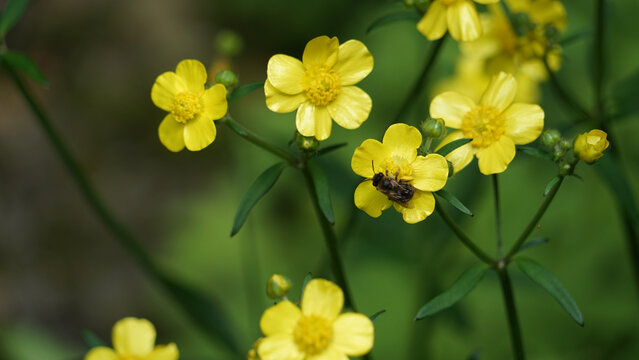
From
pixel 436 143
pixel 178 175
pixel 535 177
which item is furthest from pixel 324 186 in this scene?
pixel 178 175

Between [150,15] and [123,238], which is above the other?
[150,15]

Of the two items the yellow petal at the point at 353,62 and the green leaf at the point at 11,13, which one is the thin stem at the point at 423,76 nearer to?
the yellow petal at the point at 353,62

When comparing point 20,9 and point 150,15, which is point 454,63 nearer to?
point 20,9

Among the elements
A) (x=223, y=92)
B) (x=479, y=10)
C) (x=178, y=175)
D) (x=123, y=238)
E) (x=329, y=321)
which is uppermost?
(x=178, y=175)

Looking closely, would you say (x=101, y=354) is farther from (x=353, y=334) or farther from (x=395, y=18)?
(x=395, y=18)

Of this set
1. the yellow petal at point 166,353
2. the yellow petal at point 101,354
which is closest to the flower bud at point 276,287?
the yellow petal at point 166,353

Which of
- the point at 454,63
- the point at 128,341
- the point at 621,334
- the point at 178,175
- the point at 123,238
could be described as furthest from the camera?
the point at 178,175
